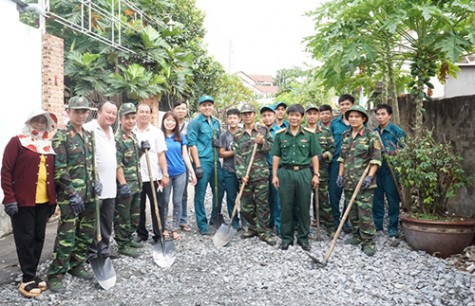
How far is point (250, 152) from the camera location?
5.31m

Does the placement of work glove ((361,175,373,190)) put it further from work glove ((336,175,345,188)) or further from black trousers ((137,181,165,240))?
→ black trousers ((137,181,165,240))

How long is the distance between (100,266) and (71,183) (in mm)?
914

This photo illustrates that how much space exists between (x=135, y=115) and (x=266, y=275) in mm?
2336

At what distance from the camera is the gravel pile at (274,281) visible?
352 cm

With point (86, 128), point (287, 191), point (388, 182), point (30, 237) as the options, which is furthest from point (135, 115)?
point (388, 182)

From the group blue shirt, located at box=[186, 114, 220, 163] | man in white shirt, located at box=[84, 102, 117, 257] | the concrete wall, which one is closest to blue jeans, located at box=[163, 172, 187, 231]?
blue shirt, located at box=[186, 114, 220, 163]

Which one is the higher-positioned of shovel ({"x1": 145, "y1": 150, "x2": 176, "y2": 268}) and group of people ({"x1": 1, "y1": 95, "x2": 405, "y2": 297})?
group of people ({"x1": 1, "y1": 95, "x2": 405, "y2": 297})

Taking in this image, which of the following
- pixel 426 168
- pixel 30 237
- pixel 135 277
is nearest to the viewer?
pixel 30 237

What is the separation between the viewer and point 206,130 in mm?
5605

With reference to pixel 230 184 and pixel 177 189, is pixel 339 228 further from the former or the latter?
pixel 177 189

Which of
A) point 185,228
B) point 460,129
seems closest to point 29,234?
point 185,228

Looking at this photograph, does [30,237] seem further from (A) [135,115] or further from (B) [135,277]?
(A) [135,115]

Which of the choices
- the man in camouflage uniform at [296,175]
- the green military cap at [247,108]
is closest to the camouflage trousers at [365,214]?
the man in camouflage uniform at [296,175]

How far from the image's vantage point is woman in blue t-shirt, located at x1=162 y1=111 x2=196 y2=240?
5293mm
